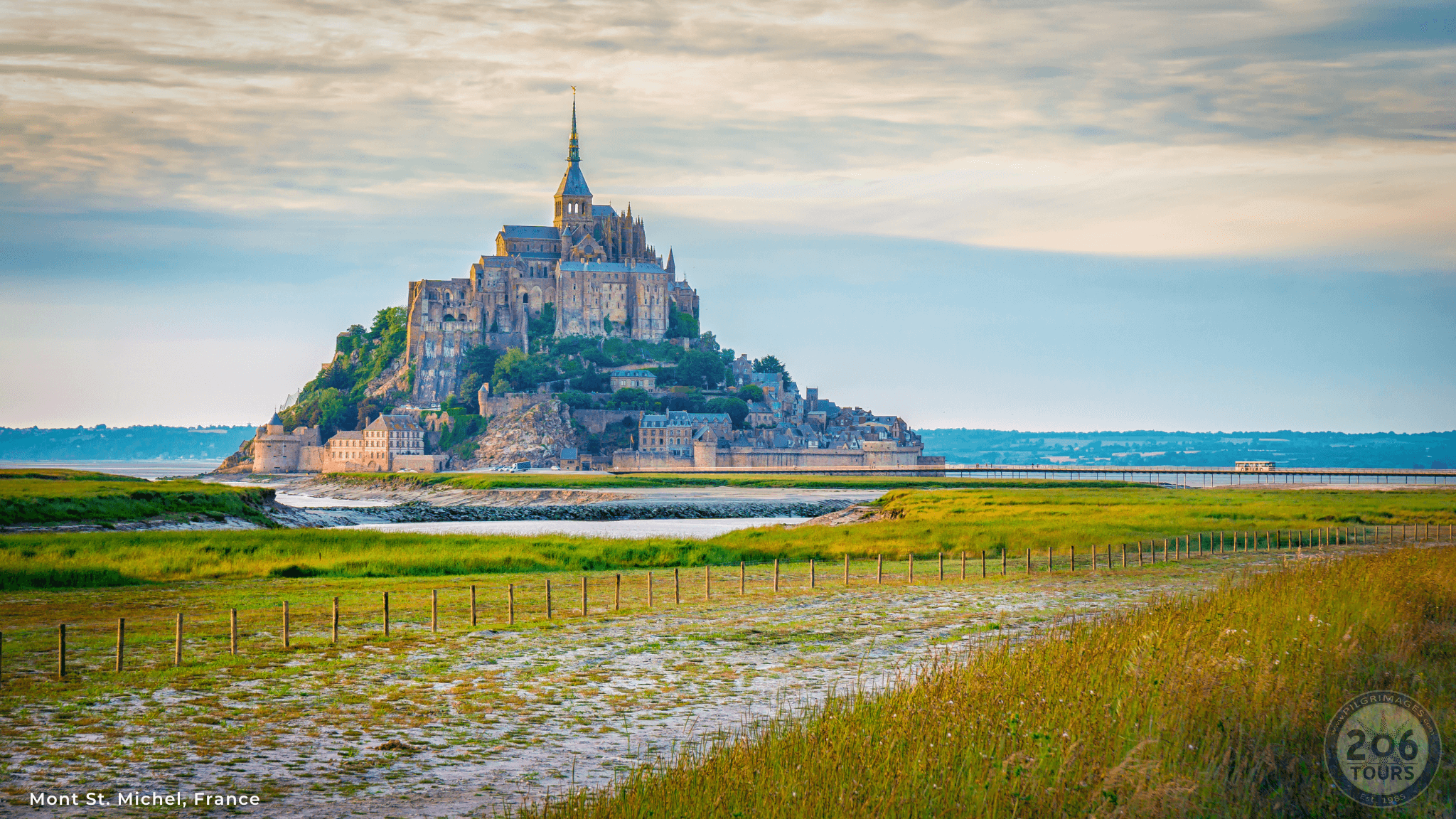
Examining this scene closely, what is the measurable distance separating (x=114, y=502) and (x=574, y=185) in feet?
460

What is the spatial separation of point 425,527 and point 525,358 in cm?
9813

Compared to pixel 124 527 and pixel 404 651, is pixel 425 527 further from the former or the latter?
pixel 404 651

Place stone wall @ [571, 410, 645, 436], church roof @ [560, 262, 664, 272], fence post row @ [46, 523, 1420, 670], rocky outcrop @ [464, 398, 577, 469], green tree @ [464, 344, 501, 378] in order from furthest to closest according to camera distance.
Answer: church roof @ [560, 262, 664, 272]
green tree @ [464, 344, 501, 378]
stone wall @ [571, 410, 645, 436]
rocky outcrop @ [464, 398, 577, 469]
fence post row @ [46, 523, 1420, 670]

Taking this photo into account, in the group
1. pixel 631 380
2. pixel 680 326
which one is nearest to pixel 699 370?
pixel 680 326

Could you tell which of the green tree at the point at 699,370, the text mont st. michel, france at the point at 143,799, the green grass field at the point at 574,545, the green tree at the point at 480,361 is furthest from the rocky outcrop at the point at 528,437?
the text mont st. michel, france at the point at 143,799

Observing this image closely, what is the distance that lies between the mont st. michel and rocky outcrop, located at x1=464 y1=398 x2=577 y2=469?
212 millimetres

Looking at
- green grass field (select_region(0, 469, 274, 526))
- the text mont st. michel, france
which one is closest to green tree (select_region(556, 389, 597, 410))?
green grass field (select_region(0, 469, 274, 526))

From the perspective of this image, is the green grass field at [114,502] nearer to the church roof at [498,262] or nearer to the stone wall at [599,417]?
the stone wall at [599,417]

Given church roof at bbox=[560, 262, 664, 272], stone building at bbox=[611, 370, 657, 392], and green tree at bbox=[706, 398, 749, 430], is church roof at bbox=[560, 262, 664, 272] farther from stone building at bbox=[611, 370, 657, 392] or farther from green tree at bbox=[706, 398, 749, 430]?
green tree at bbox=[706, 398, 749, 430]

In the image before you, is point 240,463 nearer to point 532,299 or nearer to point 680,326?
point 532,299

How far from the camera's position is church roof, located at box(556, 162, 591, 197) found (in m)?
186

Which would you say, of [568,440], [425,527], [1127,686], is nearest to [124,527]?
[425,527]

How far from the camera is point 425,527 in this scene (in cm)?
6975

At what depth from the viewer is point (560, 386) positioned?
16600 cm
